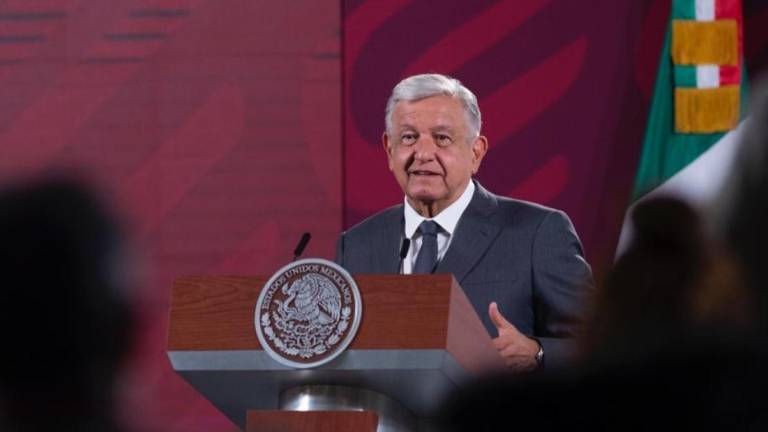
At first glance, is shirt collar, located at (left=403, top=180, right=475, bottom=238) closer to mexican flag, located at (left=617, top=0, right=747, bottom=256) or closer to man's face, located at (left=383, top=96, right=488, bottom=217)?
man's face, located at (left=383, top=96, right=488, bottom=217)

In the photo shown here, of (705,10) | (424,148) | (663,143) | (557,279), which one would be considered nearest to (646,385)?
(557,279)

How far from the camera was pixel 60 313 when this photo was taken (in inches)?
40.6

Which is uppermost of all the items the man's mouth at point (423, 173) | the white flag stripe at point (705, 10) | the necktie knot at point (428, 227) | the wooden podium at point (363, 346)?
the white flag stripe at point (705, 10)

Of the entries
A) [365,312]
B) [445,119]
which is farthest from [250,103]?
[365,312]

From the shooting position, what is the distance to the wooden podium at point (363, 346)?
2.13m

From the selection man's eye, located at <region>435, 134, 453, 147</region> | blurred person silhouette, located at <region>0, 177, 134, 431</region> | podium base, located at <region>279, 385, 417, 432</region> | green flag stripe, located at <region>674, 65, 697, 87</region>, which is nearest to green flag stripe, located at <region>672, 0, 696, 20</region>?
green flag stripe, located at <region>674, 65, 697, 87</region>

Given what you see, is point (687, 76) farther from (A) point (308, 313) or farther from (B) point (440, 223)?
(A) point (308, 313)

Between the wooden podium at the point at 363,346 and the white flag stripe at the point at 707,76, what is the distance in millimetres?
3311

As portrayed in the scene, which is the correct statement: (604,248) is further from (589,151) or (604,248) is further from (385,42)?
(385,42)

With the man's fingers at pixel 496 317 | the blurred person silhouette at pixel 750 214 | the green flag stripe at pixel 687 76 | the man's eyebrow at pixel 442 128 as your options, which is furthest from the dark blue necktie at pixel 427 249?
the green flag stripe at pixel 687 76

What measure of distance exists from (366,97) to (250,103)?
0.49 meters

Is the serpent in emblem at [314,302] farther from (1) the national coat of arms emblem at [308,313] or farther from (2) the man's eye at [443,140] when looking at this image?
(2) the man's eye at [443,140]

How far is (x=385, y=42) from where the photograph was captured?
18.8ft

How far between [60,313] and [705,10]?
→ 15.7 ft
